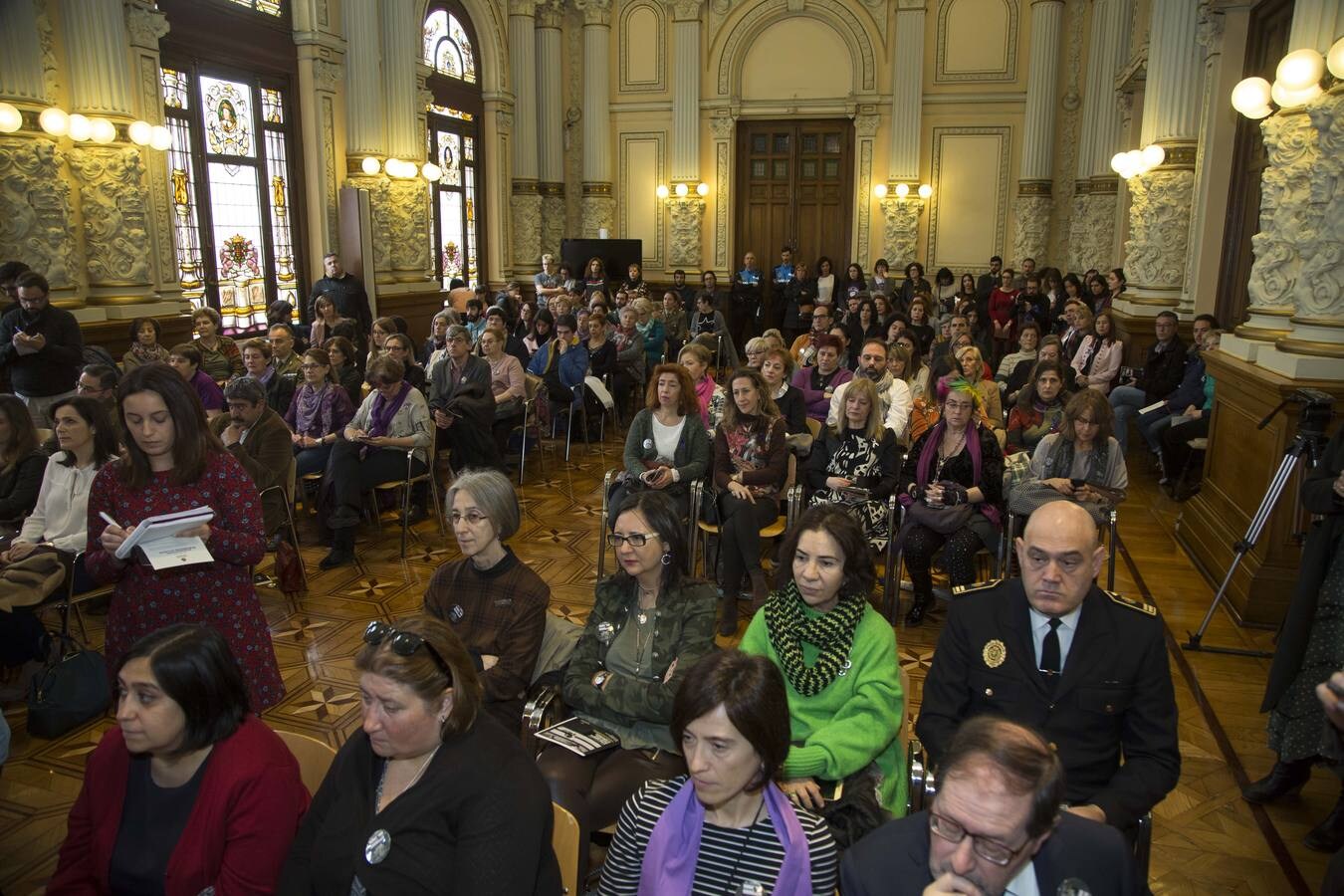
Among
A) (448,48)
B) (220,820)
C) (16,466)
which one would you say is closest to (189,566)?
(220,820)

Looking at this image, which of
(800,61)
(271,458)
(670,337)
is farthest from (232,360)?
(800,61)

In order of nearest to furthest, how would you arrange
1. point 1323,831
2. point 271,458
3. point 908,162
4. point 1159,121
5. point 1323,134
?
point 1323,831, point 1323,134, point 271,458, point 1159,121, point 908,162

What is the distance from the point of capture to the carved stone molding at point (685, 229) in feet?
53.2

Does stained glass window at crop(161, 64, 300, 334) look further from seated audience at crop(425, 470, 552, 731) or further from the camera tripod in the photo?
the camera tripod

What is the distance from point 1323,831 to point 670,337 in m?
9.21

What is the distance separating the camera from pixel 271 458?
5281 mm

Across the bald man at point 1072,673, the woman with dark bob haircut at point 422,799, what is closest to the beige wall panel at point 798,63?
the bald man at point 1072,673

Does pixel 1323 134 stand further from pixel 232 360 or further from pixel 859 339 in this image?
pixel 232 360

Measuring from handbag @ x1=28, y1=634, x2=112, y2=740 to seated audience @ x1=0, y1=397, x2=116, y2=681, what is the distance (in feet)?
0.96

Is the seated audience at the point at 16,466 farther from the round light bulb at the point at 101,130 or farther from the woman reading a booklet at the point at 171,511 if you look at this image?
the round light bulb at the point at 101,130

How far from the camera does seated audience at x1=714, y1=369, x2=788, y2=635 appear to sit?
201 inches

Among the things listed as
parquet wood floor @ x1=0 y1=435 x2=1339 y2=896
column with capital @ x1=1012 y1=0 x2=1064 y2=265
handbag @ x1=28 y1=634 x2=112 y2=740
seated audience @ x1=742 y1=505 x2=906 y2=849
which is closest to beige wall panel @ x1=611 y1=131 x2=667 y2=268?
column with capital @ x1=1012 y1=0 x2=1064 y2=265

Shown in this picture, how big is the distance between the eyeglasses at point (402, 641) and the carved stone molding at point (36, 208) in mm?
6912

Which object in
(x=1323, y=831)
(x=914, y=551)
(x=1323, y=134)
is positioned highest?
(x=1323, y=134)
